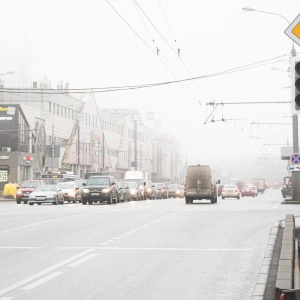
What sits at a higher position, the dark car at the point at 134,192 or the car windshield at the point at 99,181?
the car windshield at the point at 99,181

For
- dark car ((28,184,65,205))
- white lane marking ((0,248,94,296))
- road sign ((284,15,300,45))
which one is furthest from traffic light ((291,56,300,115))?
dark car ((28,184,65,205))

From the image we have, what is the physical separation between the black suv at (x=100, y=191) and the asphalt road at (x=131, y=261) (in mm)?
24163

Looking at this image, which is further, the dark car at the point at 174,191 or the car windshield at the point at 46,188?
the dark car at the point at 174,191

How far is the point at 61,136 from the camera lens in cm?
10431

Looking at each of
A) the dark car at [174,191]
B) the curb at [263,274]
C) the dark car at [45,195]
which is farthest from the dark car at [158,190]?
the curb at [263,274]

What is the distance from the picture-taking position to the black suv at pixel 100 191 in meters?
45.0

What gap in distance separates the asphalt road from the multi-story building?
46083mm

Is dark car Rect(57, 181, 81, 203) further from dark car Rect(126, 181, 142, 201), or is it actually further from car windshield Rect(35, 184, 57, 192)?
dark car Rect(126, 181, 142, 201)

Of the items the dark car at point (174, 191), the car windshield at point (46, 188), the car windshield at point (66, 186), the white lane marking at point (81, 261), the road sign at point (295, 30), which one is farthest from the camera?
the dark car at point (174, 191)

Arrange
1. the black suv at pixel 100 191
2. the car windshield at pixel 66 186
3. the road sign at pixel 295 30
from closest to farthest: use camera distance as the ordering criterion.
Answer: the road sign at pixel 295 30 → the black suv at pixel 100 191 → the car windshield at pixel 66 186

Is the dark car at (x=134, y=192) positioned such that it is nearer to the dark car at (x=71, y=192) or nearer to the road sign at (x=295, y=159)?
the dark car at (x=71, y=192)

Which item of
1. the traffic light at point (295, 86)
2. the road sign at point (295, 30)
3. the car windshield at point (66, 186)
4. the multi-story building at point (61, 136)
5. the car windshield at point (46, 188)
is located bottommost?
the car windshield at point (46, 188)

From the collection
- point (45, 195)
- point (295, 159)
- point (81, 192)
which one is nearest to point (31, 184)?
point (81, 192)

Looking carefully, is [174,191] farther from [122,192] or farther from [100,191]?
[100,191]
